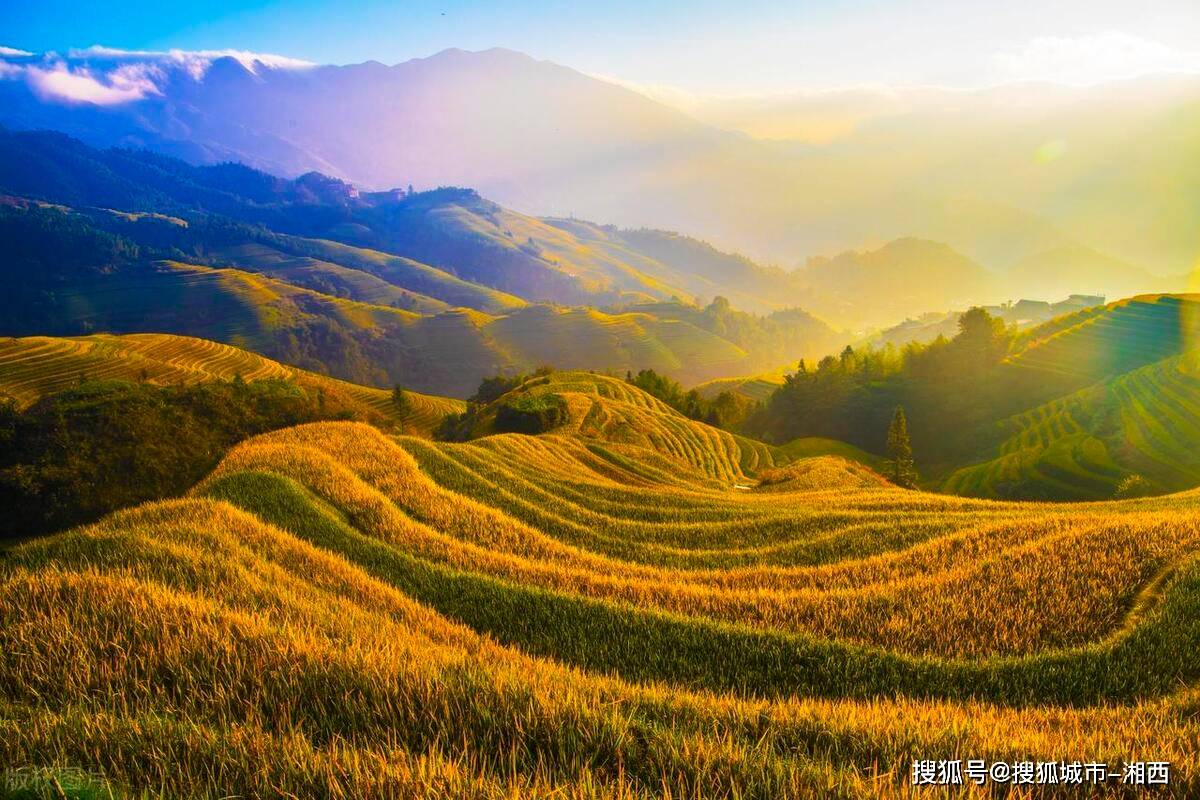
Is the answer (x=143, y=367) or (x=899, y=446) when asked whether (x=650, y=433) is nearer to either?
(x=899, y=446)

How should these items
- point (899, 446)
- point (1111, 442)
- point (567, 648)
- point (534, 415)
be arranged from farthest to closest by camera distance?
point (899, 446) < point (1111, 442) < point (534, 415) < point (567, 648)

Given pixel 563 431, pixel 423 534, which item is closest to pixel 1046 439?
pixel 563 431

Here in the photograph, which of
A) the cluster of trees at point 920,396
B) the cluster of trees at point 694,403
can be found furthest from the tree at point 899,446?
the cluster of trees at point 694,403

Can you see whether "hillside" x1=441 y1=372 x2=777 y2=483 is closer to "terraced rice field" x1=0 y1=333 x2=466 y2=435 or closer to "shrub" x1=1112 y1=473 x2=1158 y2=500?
"shrub" x1=1112 y1=473 x2=1158 y2=500

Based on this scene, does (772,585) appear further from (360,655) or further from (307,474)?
(307,474)

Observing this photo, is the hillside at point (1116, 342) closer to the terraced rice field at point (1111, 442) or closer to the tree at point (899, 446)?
the terraced rice field at point (1111, 442)

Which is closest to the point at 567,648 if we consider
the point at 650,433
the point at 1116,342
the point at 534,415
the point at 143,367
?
the point at 534,415

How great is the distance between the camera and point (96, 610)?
4859 millimetres

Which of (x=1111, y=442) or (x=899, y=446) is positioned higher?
(x=899, y=446)

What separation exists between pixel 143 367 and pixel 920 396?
17548 cm

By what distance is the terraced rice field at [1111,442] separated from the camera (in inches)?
2218

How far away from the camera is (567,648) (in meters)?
6.36

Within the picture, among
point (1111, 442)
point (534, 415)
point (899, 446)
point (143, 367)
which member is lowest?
point (1111, 442)

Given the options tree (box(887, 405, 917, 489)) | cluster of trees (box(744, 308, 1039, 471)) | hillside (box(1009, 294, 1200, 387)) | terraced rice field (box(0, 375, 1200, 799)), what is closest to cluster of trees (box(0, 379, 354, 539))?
terraced rice field (box(0, 375, 1200, 799))
